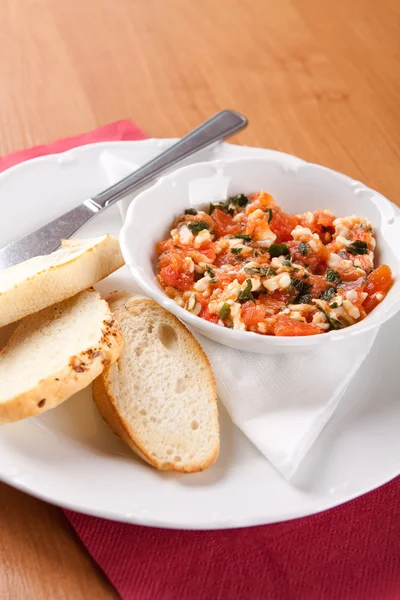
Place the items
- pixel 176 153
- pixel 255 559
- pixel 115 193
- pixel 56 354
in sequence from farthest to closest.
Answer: pixel 176 153, pixel 115 193, pixel 56 354, pixel 255 559

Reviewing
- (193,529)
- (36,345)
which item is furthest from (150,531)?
(36,345)

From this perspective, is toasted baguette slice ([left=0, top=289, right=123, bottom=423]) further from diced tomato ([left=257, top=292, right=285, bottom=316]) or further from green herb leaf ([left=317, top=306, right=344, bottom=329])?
green herb leaf ([left=317, top=306, right=344, bottom=329])

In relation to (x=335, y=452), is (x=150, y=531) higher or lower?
higher

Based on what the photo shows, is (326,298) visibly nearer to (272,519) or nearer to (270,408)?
(270,408)

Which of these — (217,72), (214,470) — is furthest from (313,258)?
(217,72)

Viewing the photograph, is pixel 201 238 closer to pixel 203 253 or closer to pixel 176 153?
pixel 203 253

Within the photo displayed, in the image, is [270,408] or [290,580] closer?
[290,580]

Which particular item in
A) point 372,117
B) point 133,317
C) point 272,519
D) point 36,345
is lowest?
point 372,117
